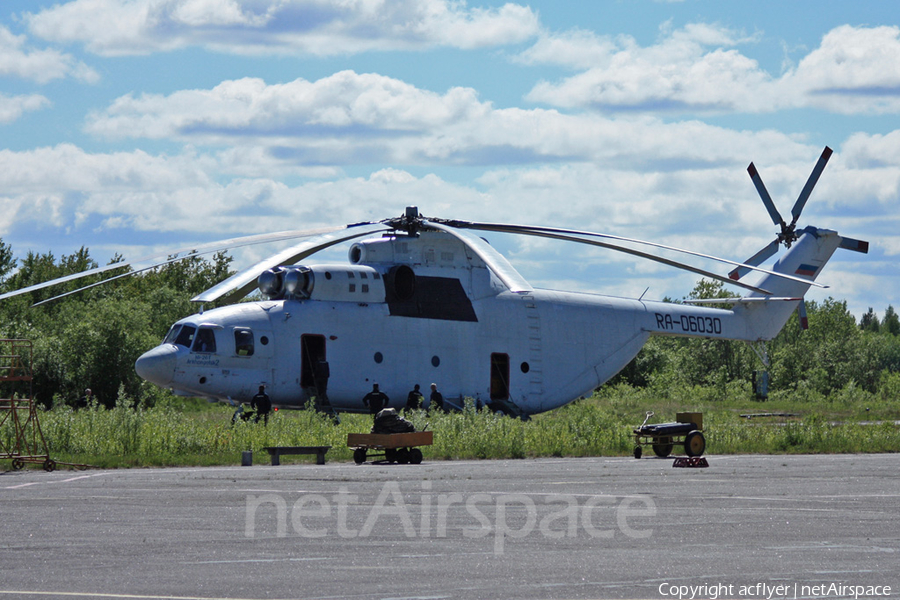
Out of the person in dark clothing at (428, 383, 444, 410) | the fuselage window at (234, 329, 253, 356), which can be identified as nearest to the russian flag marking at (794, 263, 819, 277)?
the person in dark clothing at (428, 383, 444, 410)

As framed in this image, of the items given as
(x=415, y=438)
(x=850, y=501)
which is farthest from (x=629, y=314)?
(x=850, y=501)

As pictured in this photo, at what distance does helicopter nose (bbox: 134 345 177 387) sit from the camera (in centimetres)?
2602

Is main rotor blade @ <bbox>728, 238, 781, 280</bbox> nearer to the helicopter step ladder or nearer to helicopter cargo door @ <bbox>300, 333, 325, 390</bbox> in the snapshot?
helicopter cargo door @ <bbox>300, 333, 325, 390</bbox>

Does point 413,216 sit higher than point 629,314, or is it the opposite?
point 413,216

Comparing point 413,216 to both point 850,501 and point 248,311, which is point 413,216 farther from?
point 850,501

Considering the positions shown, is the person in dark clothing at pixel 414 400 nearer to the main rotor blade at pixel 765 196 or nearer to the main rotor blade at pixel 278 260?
the main rotor blade at pixel 278 260

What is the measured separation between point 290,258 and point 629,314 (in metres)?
12.5

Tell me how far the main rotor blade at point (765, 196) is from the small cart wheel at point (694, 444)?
60.2ft

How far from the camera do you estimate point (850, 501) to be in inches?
567

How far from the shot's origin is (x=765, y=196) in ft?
129

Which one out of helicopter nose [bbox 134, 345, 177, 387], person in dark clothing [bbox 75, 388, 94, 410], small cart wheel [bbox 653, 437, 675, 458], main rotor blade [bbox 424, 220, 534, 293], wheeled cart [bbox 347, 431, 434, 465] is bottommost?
small cart wheel [bbox 653, 437, 675, 458]

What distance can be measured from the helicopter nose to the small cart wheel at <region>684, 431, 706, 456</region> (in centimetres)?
1228

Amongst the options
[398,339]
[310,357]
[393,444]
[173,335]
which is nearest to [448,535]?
[393,444]

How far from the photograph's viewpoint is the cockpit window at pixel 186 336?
26453mm
